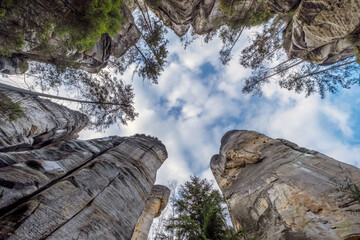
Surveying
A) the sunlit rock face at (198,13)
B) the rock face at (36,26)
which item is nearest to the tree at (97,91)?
the rock face at (36,26)

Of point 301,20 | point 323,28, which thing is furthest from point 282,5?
point 323,28

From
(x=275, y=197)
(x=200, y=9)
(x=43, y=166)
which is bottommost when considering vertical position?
(x=43, y=166)

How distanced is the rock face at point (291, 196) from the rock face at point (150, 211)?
18.8 feet

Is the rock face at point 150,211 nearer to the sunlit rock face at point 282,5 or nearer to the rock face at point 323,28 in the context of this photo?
the rock face at point 323,28

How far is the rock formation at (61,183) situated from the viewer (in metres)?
4.18

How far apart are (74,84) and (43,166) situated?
17.7ft

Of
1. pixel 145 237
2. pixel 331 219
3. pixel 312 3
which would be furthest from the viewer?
pixel 145 237

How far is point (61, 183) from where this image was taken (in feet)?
18.2

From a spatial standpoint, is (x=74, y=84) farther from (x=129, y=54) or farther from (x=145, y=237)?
(x=145, y=237)

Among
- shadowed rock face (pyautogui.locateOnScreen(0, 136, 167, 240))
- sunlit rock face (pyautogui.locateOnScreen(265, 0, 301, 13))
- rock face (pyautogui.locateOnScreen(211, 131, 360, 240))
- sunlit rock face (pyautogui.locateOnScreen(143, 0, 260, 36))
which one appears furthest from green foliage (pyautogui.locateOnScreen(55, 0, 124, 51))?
rock face (pyautogui.locateOnScreen(211, 131, 360, 240))

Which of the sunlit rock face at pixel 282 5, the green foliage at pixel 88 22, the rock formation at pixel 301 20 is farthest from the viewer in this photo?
the sunlit rock face at pixel 282 5

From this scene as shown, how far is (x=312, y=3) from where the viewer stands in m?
8.52

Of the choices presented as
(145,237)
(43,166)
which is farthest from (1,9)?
(145,237)

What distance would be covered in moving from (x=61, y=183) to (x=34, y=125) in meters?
4.93
